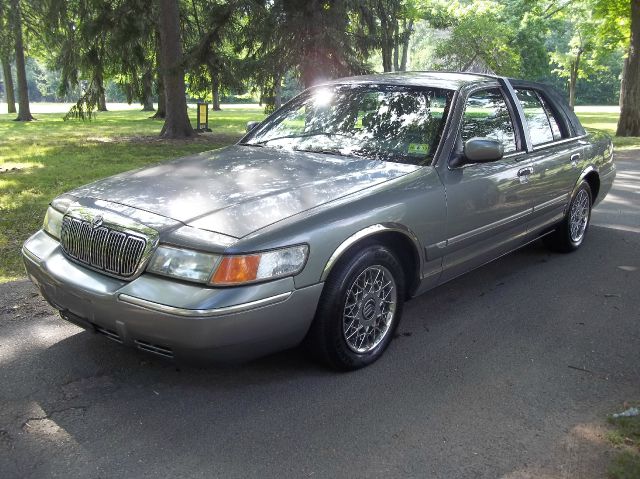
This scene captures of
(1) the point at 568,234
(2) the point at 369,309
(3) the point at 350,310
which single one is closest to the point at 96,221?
(3) the point at 350,310

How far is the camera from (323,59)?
44.9 ft

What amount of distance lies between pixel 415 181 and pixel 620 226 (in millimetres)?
4387

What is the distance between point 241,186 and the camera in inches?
141

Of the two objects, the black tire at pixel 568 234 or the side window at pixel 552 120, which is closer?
the side window at pixel 552 120

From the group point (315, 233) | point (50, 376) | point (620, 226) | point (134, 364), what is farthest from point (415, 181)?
point (620, 226)

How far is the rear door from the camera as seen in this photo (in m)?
4.96

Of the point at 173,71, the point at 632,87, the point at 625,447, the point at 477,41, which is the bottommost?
the point at 625,447

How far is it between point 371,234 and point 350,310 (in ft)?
1.47

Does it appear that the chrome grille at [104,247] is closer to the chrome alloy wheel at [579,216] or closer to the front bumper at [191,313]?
the front bumper at [191,313]

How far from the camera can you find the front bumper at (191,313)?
285 centimetres

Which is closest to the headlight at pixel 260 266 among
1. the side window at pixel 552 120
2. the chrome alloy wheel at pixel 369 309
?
the chrome alloy wheel at pixel 369 309

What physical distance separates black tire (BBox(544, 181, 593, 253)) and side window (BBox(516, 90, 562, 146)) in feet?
2.31

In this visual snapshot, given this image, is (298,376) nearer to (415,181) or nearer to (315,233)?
(315,233)

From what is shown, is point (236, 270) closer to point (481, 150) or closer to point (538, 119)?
point (481, 150)
